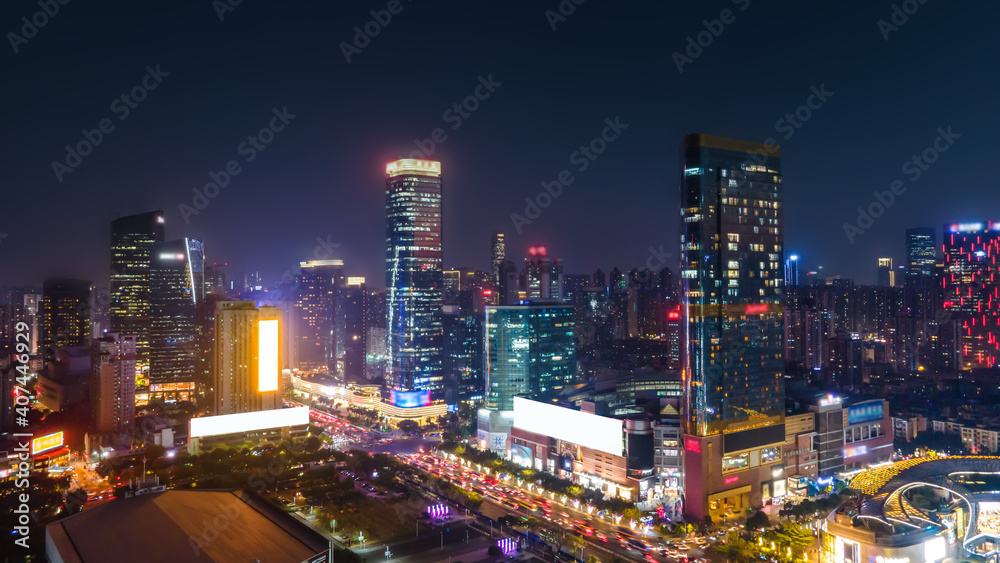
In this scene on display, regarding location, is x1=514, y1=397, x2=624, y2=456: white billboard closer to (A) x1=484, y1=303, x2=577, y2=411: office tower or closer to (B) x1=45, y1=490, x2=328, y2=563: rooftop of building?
(A) x1=484, y1=303, x2=577, y2=411: office tower

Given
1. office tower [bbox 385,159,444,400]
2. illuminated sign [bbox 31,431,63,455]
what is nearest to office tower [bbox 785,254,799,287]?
office tower [bbox 385,159,444,400]

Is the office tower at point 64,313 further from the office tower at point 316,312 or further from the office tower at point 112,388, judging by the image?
the office tower at point 316,312

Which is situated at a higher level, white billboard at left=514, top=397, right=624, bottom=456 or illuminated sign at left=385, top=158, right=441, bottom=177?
illuminated sign at left=385, top=158, right=441, bottom=177

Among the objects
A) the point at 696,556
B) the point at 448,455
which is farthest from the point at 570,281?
the point at 696,556

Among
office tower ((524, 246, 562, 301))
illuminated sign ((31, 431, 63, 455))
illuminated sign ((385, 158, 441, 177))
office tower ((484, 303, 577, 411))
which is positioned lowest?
illuminated sign ((31, 431, 63, 455))

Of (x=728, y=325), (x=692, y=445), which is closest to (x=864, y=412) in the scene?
(x=728, y=325)

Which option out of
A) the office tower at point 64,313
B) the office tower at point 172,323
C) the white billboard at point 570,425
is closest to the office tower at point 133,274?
the office tower at point 172,323
